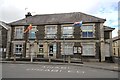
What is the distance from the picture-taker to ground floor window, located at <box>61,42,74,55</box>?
2847cm

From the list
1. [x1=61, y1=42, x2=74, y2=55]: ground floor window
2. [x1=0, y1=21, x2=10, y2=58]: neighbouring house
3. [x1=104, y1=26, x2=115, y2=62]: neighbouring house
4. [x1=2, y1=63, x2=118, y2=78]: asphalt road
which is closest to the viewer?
[x1=2, y1=63, x2=118, y2=78]: asphalt road

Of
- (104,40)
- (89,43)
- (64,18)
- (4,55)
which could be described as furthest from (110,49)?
(4,55)

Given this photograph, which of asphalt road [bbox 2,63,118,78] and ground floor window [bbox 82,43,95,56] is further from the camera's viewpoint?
ground floor window [bbox 82,43,95,56]

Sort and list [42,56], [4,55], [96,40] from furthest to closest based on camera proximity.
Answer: [4,55], [42,56], [96,40]

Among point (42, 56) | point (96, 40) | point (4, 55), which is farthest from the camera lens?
point (4, 55)

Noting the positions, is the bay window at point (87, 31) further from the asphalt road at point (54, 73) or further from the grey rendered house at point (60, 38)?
the asphalt road at point (54, 73)

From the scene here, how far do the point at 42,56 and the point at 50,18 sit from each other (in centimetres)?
658

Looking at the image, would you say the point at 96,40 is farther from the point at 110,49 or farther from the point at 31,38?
the point at 31,38

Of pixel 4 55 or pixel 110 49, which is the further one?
pixel 4 55

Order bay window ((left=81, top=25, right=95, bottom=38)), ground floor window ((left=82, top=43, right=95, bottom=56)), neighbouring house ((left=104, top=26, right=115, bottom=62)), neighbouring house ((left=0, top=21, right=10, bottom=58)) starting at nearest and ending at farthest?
ground floor window ((left=82, top=43, right=95, bottom=56)) < bay window ((left=81, top=25, right=95, bottom=38)) < neighbouring house ((left=104, top=26, right=115, bottom=62)) < neighbouring house ((left=0, top=21, right=10, bottom=58))

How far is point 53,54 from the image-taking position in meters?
29.1

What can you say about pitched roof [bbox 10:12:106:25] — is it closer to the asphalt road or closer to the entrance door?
the entrance door

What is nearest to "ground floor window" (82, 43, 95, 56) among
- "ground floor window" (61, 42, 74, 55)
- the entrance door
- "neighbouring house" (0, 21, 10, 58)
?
"ground floor window" (61, 42, 74, 55)

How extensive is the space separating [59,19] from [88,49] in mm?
6820
